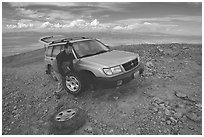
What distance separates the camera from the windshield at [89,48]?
17.7 feet

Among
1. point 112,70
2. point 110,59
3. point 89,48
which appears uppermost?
point 89,48

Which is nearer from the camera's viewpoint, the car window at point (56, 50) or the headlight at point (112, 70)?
the headlight at point (112, 70)

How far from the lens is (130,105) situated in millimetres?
4578

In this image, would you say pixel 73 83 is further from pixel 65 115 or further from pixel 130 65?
pixel 130 65

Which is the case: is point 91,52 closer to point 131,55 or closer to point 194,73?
point 131,55

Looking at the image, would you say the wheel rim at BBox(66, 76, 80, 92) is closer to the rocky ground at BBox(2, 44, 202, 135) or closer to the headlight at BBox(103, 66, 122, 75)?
the rocky ground at BBox(2, 44, 202, 135)

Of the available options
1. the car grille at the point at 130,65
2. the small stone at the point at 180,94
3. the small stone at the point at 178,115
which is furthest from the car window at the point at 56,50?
the small stone at the point at 178,115

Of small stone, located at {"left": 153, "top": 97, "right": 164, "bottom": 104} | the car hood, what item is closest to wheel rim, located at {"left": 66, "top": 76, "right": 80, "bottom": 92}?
the car hood

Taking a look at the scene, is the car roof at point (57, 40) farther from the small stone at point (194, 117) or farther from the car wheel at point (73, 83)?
the small stone at point (194, 117)

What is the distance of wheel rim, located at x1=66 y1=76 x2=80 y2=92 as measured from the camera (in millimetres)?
5011

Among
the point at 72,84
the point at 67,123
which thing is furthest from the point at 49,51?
the point at 67,123

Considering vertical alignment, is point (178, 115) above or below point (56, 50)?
below

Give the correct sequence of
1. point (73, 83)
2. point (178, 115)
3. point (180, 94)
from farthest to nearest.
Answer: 1. point (73, 83)
2. point (180, 94)
3. point (178, 115)

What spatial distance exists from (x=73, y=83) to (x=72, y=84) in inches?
1.9
